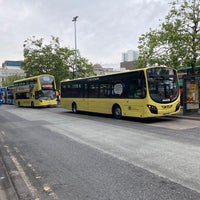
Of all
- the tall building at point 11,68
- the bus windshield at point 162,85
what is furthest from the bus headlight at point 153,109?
the tall building at point 11,68

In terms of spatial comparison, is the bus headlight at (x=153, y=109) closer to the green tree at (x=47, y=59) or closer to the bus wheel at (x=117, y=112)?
the bus wheel at (x=117, y=112)

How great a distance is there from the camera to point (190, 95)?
1580cm

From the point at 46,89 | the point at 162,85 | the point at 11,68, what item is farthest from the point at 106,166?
the point at 11,68

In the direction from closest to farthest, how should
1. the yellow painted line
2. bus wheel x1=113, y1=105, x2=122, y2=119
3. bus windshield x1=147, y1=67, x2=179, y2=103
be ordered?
1. the yellow painted line
2. bus windshield x1=147, y1=67, x2=179, y2=103
3. bus wheel x1=113, y1=105, x2=122, y2=119

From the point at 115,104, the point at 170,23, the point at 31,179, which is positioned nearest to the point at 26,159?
the point at 31,179

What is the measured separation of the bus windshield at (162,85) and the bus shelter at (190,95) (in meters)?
1.60

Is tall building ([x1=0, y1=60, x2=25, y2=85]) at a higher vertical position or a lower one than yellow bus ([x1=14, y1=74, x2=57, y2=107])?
higher

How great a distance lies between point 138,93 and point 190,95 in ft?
13.0

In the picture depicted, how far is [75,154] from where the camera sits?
7211mm

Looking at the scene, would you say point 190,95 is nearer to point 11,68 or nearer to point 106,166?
point 106,166

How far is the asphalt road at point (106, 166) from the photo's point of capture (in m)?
4.43

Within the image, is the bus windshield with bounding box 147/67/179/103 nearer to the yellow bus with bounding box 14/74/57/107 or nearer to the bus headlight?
the bus headlight

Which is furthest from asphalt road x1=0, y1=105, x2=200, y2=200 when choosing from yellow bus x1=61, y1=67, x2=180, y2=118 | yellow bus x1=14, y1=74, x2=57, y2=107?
yellow bus x1=14, y1=74, x2=57, y2=107

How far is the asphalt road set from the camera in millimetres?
4434
